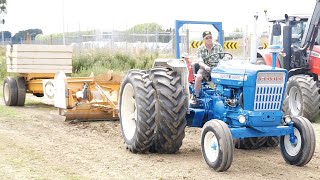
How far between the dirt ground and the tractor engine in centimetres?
57

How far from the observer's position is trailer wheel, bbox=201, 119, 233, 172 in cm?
600

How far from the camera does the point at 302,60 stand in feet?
36.5

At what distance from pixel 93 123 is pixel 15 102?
3635 millimetres

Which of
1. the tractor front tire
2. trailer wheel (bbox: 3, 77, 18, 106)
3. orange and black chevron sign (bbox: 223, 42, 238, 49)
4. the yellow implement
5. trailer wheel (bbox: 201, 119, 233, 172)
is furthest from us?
orange and black chevron sign (bbox: 223, 42, 238, 49)

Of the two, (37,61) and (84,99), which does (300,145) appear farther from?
(37,61)

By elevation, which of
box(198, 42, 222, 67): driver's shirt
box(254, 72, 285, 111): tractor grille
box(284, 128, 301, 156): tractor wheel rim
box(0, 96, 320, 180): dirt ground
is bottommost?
box(0, 96, 320, 180): dirt ground

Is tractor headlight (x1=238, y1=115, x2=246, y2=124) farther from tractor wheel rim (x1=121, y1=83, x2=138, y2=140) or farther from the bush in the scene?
the bush

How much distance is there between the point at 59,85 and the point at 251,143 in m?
3.91

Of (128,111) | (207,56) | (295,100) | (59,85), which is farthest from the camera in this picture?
(295,100)

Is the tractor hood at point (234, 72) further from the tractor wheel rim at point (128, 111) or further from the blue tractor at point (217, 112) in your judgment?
the tractor wheel rim at point (128, 111)

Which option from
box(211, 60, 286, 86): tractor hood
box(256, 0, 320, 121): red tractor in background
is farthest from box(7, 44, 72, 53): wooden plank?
box(211, 60, 286, 86): tractor hood

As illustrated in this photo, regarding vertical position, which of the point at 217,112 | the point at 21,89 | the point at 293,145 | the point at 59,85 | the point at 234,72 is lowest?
the point at 293,145

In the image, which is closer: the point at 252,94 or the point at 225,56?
the point at 252,94

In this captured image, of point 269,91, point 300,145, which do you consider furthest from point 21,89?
point 300,145
